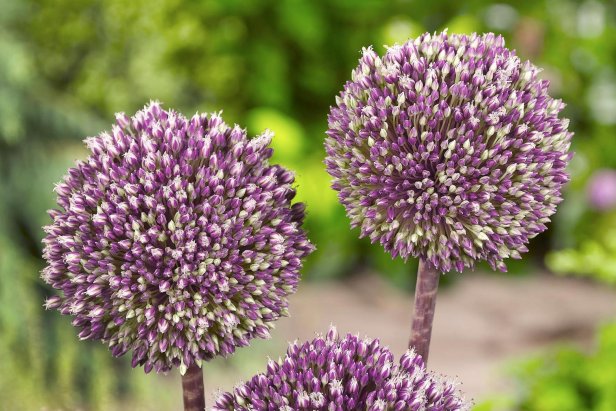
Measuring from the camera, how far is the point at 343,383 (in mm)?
1187

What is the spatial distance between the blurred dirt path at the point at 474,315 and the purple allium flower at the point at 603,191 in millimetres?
1024

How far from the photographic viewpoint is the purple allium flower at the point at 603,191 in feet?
25.1

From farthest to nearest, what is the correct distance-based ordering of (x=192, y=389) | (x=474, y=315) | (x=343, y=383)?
(x=474, y=315) → (x=192, y=389) → (x=343, y=383)

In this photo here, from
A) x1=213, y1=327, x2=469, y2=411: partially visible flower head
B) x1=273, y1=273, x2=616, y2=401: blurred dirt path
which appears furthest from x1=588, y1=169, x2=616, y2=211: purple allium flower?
x1=213, y1=327, x2=469, y2=411: partially visible flower head

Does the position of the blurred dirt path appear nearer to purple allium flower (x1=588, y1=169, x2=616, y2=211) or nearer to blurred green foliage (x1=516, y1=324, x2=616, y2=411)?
purple allium flower (x1=588, y1=169, x2=616, y2=211)

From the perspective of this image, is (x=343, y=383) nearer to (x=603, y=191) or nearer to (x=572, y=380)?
(x=572, y=380)

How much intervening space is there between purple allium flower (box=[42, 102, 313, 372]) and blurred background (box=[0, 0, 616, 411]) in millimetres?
3043

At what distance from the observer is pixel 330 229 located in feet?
23.6

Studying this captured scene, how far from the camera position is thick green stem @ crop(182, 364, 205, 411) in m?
1.31

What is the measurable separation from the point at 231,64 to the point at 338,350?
6188mm

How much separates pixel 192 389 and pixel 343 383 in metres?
0.28

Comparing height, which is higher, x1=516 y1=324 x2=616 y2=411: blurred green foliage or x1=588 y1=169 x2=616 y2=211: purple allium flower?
x1=588 y1=169 x2=616 y2=211: purple allium flower

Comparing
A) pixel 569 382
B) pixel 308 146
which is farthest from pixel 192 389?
pixel 308 146

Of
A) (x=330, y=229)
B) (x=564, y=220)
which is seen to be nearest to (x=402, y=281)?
(x=330, y=229)
